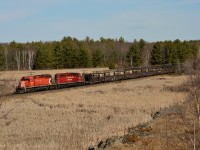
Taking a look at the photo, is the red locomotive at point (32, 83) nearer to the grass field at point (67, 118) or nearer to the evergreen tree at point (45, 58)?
the grass field at point (67, 118)

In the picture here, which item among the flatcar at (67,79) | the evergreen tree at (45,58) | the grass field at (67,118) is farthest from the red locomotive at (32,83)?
the evergreen tree at (45,58)

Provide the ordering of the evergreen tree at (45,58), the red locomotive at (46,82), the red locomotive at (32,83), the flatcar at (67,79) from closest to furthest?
the red locomotive at (32,83) < the red locomotive at (46,82) < the flatcar at (67,79) < the evergreen tree at (45,58)

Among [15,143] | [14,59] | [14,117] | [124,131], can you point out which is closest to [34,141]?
[15,143]

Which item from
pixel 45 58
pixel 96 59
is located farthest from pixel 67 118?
pixel 96 59

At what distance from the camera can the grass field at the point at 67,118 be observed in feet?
62.7

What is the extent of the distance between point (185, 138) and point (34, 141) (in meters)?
7.19

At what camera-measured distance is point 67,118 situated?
27016 mm

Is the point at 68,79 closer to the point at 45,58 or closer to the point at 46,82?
the point at 46,82

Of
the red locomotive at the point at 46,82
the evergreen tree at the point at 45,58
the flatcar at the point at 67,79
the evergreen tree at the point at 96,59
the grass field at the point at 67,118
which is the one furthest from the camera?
the evergreen tree at the point at 96,59

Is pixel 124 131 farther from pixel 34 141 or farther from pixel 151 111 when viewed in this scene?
pixel 151 111

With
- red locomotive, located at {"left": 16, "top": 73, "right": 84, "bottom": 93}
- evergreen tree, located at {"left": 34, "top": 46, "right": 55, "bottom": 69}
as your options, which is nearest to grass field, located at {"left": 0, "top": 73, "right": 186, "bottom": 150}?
red locomotive, located at {"left": 16, "top": 73, "right": 84, "bottom": 93}

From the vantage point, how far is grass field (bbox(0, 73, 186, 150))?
62.7 ft

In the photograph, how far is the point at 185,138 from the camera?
52.1 feet

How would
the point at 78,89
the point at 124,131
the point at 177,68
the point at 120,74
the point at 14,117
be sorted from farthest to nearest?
the point at 177,68 < the point at 120,74 < the point at 78,89 < the point at 14,117 < the point at 124,131
